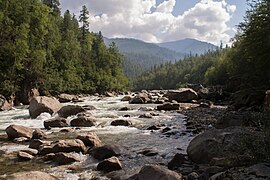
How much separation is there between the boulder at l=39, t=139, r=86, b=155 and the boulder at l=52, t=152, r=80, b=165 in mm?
999

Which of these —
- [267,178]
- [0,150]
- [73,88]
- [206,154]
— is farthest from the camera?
[73,88]

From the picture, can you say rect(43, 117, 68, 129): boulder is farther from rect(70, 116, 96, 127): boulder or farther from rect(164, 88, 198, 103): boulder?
rect(164, 88, 198, 103): boulder

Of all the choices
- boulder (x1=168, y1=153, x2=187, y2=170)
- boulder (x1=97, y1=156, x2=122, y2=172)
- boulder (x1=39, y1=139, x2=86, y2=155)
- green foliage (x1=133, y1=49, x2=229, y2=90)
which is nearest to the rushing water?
boulder (x1=97, y1=156, x2=122, y2=172)

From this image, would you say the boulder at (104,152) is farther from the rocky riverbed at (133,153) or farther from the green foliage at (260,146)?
the green foliage at (260,146)

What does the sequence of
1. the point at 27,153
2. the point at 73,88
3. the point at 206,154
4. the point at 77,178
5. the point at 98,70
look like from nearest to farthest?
the point at 77,178 → the point at 206,154 → the point at 27,153 → the point at 73,88 → the point at 98,70

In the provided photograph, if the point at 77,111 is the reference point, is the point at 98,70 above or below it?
above

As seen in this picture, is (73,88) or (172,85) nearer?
(73,88)

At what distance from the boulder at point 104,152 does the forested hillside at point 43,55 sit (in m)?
29.1

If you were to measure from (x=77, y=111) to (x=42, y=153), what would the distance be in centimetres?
1360

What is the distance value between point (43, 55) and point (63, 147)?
117 ft

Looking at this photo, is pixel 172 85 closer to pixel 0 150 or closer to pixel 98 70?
pixel 98 70

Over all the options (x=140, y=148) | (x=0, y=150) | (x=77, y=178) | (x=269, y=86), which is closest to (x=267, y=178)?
(x=77, y=178)

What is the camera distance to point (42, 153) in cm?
1348

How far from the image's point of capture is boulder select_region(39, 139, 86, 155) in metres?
13.5
